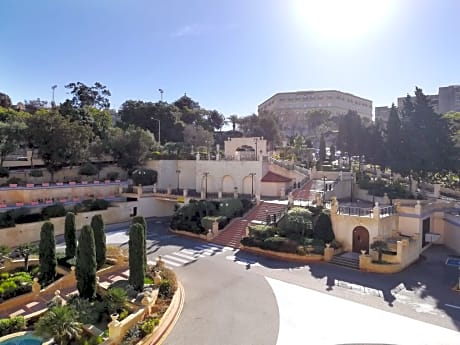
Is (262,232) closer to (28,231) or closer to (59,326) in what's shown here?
(59,326)

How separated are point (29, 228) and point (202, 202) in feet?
45.5

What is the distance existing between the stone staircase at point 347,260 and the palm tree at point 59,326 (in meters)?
14.5

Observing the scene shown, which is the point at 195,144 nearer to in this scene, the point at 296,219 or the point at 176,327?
the point at 296,219

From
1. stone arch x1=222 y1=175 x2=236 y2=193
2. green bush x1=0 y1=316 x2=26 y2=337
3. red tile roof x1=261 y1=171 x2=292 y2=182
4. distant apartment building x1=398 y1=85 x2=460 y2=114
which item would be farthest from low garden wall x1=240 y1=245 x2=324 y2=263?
distant apartment building x1=398 y1=85 x2=460 y2=114

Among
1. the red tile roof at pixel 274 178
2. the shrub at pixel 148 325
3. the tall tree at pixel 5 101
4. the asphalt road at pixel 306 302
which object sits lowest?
the asphalt road at pixel 306 302

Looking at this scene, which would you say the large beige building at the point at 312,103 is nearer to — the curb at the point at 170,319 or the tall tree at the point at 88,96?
the tall tree at the point at 88,96

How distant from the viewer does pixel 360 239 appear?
2112 centimetres

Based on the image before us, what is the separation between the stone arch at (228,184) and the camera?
118 ft

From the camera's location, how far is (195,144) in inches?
2003

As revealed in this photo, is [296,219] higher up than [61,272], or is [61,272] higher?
[296,219]

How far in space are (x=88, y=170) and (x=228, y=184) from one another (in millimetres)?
15397

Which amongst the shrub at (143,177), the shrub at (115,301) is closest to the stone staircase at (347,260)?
the shrub at (115,301)

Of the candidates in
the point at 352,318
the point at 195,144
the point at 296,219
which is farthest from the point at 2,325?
the point at 195,144

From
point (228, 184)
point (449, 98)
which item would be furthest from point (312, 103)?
point (228, 184)
